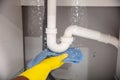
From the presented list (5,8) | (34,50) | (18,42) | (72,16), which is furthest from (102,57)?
(5,8)

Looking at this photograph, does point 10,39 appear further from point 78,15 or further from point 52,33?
point 78,15

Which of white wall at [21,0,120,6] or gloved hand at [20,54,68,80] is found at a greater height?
white wall at [21,0,120,6]

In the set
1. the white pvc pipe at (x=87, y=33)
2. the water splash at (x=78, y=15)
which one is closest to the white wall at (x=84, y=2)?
the water splash at (x=78, y=15)

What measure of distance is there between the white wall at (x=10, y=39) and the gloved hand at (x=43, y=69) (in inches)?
9.9

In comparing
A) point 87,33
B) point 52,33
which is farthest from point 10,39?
point 87,33

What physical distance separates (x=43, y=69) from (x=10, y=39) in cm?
35

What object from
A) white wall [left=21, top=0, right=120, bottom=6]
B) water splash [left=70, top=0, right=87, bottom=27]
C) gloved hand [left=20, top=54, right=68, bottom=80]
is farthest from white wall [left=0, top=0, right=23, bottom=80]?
water splash [left=70, top=0, right=87, bottom=27]

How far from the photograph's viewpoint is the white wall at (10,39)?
0.78 m

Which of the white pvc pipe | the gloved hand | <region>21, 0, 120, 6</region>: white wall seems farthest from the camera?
<region>21, 0, 120, 6</region>: white wall

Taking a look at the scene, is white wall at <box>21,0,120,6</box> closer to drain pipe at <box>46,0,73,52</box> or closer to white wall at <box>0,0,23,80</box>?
white wall at <box>0,0,23,80</box>

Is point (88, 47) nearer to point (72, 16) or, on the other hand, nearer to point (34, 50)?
point (72, 16)

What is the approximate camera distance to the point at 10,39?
0.86 m

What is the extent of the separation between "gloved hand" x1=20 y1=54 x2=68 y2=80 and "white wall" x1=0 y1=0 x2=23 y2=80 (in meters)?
0.25

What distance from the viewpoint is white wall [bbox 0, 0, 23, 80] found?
30.7 inches
